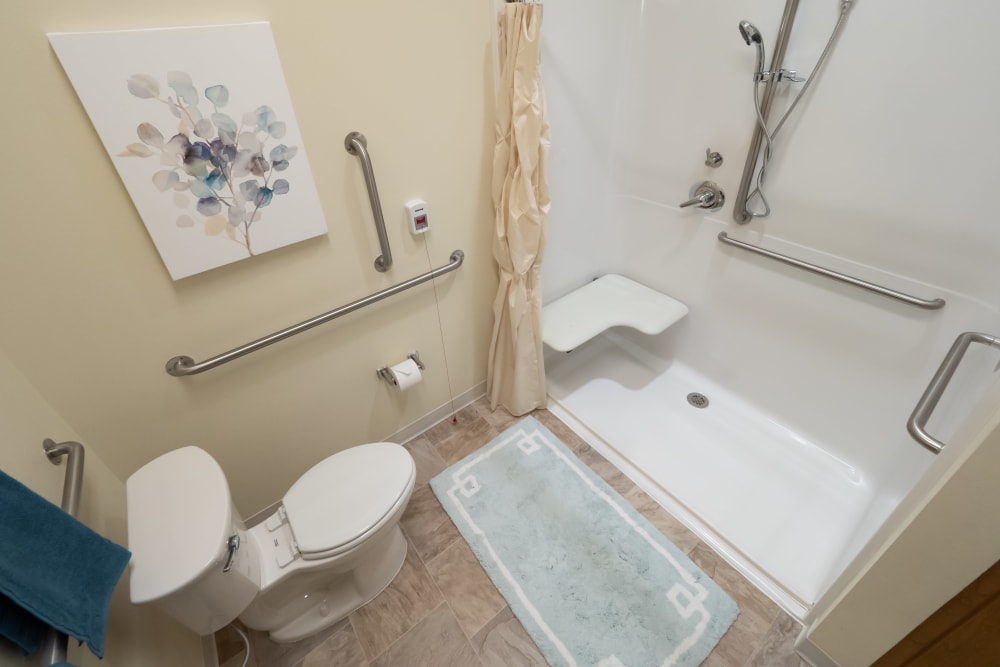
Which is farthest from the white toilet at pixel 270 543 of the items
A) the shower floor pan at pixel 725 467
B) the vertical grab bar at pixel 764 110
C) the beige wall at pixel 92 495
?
the vertical grab bar at pixel 764 110

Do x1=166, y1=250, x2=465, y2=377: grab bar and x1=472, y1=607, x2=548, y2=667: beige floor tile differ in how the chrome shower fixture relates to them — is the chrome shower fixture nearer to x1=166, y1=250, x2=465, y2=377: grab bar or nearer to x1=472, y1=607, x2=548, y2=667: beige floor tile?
x1=166, y1=250, x2=465, y2=377: grab bar

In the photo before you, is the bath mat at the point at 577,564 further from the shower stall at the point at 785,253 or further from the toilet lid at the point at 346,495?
the toilet lid at the point at 346,495

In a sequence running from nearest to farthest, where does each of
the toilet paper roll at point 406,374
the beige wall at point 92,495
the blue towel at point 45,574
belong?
the blue towel at point 45,574, the beige wall at point 92,495, the toilet paper roll at point 406,374

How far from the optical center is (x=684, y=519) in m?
1.52

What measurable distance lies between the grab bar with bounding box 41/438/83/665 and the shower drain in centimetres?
210

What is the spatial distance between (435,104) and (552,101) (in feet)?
1.73

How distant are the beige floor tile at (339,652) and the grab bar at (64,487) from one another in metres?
0.81

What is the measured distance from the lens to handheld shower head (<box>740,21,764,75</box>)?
4.01 feet

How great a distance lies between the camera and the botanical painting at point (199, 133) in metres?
0.83

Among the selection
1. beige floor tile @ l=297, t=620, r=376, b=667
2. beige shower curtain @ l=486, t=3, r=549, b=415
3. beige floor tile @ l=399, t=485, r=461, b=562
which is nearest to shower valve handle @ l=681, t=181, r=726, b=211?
beige shower curtain @ l=486, t=3, r=549, b=415

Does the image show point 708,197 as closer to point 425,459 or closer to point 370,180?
point 370,180

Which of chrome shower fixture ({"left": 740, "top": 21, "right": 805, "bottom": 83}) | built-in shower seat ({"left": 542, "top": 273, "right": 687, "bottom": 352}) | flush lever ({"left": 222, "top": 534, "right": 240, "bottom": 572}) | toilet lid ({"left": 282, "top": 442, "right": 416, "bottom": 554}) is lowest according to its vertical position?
toilet lid ({"left": 282, "top": 442, "right": 416, "bottom": 554})

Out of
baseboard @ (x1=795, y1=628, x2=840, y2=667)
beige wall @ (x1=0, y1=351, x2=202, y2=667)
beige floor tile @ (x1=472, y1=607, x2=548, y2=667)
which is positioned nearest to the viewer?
beige wall @ (x1=0, y1=351, x2=202, y2=667)

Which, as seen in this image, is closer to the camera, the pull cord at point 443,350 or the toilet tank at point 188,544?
the toilet tank at point 188,544
